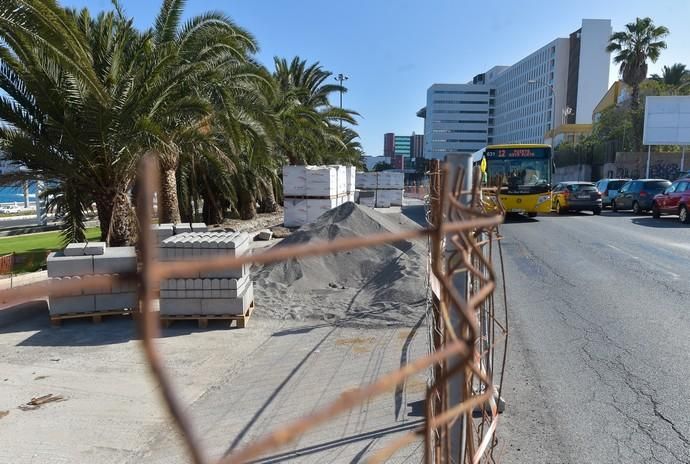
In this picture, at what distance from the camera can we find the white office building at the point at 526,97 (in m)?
107

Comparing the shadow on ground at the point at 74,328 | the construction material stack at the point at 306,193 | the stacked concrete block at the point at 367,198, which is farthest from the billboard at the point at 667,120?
the shadow on ground at the point at 74,328

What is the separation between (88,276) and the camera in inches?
279

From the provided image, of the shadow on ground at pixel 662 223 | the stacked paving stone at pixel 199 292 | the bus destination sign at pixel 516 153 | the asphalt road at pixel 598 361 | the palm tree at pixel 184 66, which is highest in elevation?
the palm tree at pixel 184 66

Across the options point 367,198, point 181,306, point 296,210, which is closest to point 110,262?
point 181,306

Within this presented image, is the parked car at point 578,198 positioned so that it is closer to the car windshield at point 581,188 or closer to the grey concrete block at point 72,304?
the car windshield at point 581,188

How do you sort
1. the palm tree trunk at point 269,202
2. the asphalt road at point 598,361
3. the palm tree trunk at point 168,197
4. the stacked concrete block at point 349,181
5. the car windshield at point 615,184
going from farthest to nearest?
1. the car windshield at point 615,184
2. the palm tree trunk at point 269,202
3. the stacked concrete block at point 349,181
4. the palm tree trunk at point 168,197
5. the asphalt road at point 598,361

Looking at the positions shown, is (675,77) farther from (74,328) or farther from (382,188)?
(74,328)

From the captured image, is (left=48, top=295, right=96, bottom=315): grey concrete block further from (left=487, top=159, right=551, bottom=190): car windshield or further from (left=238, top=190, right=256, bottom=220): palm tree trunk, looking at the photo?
(left=487, top=159, right=551, bottom=190): car windshield

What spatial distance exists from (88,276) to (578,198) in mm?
22508

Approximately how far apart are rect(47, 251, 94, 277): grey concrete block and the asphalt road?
5768 millimetres

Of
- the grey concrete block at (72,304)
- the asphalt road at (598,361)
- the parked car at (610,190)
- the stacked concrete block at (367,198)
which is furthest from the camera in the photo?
the stacked concrete block at (367,198)

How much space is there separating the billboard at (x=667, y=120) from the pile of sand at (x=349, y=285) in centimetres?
3279

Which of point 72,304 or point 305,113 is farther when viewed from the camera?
point 305,113

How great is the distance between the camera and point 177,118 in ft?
39.8
